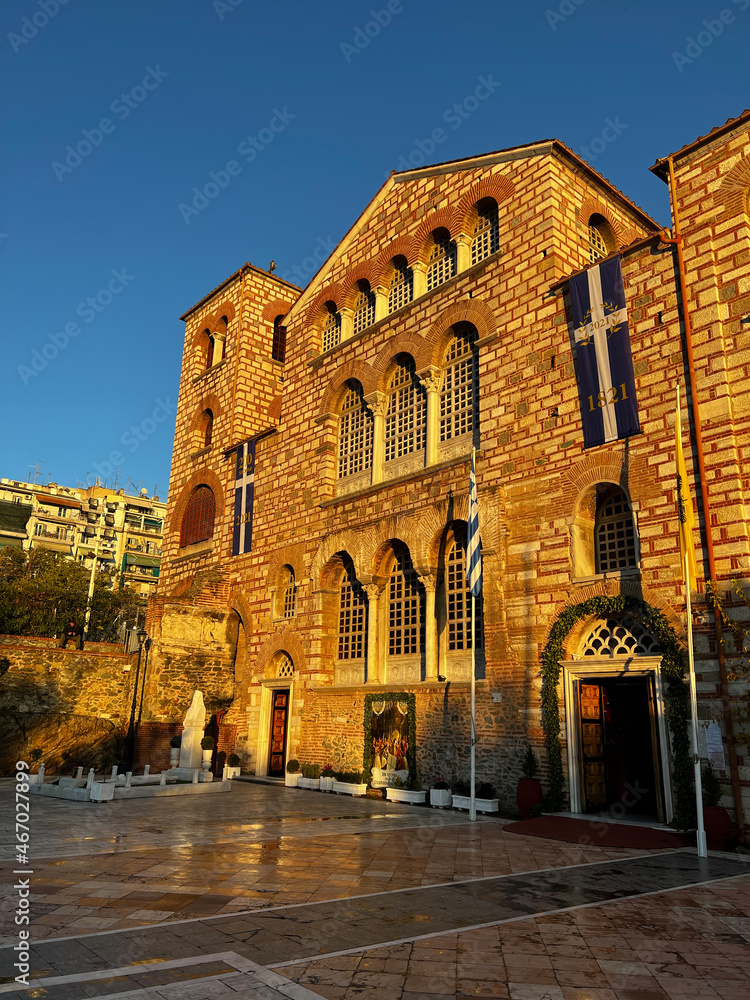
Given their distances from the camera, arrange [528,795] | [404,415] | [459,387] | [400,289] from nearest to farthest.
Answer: [528,795]
[459,387]
[404,415]
[400,289]

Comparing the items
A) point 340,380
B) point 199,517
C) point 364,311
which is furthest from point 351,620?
point 199,517

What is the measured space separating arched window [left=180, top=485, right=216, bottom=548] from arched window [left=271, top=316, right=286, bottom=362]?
613cm

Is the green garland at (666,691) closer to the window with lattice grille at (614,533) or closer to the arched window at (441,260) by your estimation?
the window with lattice grille at (614,533)

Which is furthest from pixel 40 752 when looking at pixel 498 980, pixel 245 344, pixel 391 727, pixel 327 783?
pixel 498 980

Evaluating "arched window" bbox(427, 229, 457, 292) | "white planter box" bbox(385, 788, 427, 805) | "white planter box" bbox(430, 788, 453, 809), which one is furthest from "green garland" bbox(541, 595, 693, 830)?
"arched window" bbox(427, 229, 457, 292)

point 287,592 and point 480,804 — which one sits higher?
point 287,592

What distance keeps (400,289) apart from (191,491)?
12.7m

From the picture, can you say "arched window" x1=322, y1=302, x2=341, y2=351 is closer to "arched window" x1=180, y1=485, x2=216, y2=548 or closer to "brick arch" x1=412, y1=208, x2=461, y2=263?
"brick arch" x1=412, y1=208, x2=461, y2=263

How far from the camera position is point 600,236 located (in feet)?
59.3

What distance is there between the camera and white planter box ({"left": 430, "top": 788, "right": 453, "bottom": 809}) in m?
14.9

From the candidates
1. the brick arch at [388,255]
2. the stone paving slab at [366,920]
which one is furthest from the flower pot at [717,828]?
the brick arch at [388,255]

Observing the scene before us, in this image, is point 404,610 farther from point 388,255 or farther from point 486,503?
point 388,255

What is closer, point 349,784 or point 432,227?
point 349,784

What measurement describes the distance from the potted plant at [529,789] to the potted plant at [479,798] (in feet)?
2.42
